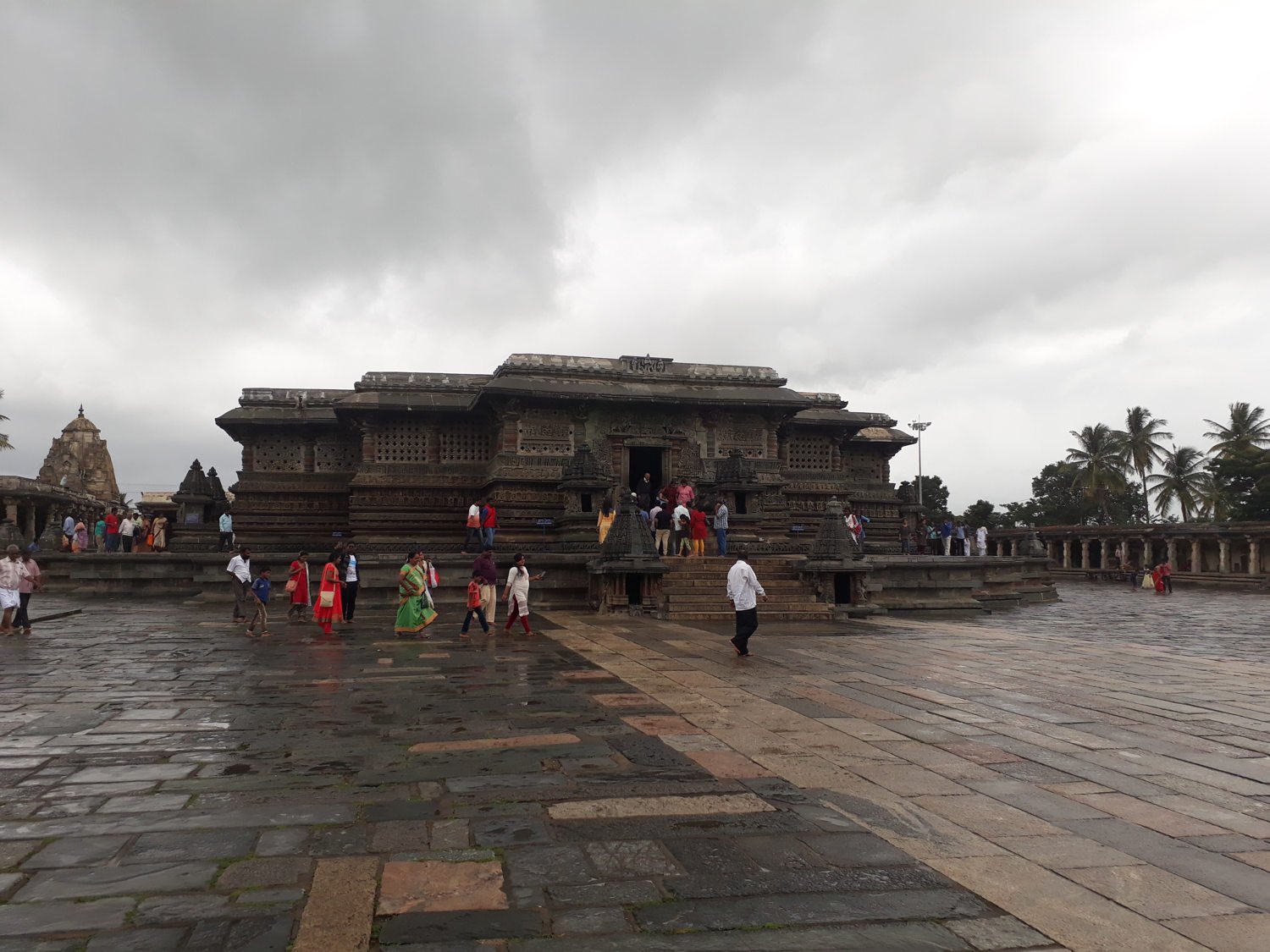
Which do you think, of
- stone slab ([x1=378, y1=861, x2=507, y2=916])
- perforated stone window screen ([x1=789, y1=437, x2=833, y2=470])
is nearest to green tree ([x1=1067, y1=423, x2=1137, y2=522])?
perforated stone window screen ([x1=789, y1=437, x2=833, y2=470])

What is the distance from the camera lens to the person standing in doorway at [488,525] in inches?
817

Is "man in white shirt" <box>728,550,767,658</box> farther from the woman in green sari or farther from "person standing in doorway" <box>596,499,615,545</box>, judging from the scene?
"person standing in doorway" <box>596,499,615,545</box>

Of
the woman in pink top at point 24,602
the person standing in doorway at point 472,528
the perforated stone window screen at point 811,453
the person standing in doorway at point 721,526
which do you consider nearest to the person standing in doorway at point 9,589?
the woman in pink top at point 24,602

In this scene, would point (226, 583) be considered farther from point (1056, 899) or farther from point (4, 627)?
point (1056, 899)

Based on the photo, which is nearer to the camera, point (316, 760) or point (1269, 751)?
point (316, 760)

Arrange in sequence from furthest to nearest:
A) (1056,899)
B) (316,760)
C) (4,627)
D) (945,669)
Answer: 1. (4,627)
2. (945,669)
3. (316,760)
4. (1056,899)

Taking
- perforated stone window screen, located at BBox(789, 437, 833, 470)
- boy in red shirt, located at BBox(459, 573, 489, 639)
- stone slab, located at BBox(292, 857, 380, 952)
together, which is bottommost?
stone slab, located at BBox(292, 857, 380, 952)

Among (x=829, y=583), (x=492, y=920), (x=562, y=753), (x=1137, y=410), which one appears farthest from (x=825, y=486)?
(x=1137, y=410)

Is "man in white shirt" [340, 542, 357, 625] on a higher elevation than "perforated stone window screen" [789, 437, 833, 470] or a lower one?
lower

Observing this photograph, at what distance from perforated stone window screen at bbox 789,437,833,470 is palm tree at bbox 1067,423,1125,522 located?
3205 cm

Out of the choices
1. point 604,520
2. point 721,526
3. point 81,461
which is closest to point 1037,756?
point 721,526

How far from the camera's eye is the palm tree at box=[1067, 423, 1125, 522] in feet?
173

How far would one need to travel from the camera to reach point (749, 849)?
4.04 meters

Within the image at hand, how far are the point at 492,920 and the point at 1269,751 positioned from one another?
605 cm
